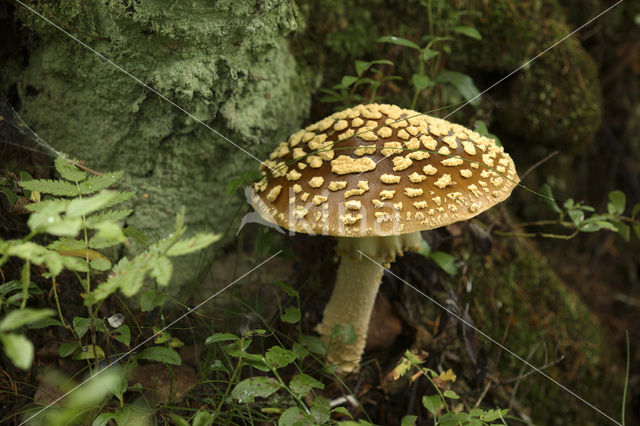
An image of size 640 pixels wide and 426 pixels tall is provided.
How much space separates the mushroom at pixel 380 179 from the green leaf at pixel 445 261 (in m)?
0.39

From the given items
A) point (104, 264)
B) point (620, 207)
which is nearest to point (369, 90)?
point (620, 207)

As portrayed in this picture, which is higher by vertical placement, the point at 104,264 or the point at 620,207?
the point at 104,264

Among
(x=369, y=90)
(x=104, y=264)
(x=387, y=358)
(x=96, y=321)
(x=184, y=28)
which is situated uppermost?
(x=184, y=28)

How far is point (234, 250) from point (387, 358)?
108cm

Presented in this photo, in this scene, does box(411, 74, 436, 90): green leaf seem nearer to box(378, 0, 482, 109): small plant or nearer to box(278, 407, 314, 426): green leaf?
box(378, 0, 482, 109): small plant

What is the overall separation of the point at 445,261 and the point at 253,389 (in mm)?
1341

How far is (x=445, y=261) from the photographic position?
94.6 inches

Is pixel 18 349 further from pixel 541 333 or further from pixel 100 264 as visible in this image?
pixel 541 333

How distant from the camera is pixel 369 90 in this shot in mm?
2559

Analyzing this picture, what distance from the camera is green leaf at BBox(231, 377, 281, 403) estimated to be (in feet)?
4.83

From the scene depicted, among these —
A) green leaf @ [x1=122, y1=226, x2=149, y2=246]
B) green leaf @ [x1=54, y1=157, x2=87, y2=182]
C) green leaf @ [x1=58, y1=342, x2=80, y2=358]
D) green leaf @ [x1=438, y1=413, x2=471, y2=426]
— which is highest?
green leaf @ [x1=54, y1=157, x2=87, y2=182]

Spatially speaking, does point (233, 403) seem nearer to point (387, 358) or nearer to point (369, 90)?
point (387, 358)

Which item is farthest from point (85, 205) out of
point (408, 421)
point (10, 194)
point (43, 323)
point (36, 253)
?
point (408, 421)

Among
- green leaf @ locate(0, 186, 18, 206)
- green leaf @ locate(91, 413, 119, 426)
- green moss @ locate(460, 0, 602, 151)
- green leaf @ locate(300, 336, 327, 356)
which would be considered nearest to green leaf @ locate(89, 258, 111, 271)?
green leaf @ locate(91, 413, 119, 426)
